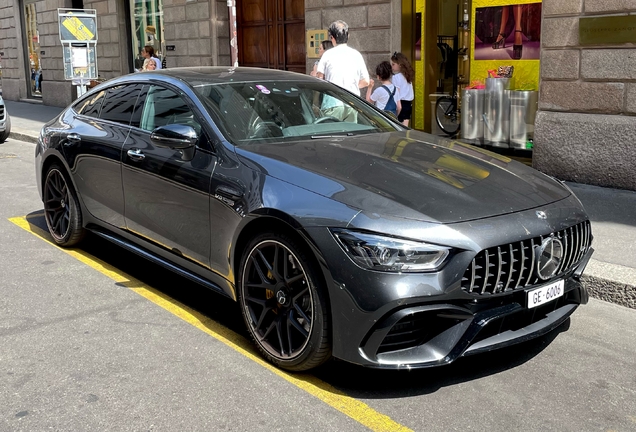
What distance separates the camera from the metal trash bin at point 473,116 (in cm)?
1089

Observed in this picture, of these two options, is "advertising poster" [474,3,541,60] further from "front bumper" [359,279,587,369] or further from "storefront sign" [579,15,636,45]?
"front bumper" [359,279,587,369]

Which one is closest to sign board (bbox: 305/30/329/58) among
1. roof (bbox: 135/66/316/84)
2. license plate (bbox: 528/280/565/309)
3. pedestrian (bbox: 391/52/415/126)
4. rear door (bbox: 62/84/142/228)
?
pedestrian (bbox: 391/52/415/126)

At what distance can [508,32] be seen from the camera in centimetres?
1063

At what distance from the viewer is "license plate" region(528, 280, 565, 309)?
3.58 m

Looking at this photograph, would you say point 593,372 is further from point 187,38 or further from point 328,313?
point 187,38

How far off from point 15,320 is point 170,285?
113 cm

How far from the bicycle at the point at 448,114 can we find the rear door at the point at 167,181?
719 centimetres

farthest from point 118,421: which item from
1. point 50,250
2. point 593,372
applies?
point 50,250

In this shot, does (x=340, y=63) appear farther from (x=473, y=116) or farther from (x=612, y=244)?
(x=612, y=244)

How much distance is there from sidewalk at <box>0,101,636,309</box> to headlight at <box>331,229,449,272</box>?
90.5 inches

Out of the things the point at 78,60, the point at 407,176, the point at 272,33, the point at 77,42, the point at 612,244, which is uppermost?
the point at 272,33

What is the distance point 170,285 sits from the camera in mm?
5434

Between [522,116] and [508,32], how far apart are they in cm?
135

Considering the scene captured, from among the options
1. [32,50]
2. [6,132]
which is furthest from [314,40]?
[32,50]
